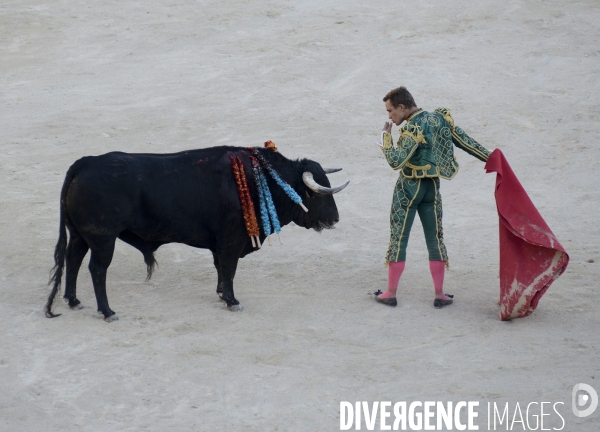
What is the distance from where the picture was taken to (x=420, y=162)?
21.4 ft

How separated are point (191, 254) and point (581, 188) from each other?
16.1 ft

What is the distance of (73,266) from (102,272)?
1.08 feet

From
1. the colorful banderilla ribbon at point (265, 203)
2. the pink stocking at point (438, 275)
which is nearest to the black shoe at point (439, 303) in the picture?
the pink stocking at point (438, 275)

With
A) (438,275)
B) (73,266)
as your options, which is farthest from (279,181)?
(73,266)

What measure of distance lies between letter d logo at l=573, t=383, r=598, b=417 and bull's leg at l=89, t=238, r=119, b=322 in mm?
3349

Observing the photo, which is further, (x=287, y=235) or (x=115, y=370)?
(x=287, y=235)

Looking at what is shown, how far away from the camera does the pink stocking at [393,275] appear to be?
679 centimetres

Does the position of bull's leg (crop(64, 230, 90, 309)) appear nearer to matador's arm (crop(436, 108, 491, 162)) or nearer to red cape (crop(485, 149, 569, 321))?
matador's arm (crop(436, 108, 491, 162))

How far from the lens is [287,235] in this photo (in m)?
8.74

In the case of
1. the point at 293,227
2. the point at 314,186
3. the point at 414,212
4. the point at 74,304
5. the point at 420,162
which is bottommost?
the point at 293,227

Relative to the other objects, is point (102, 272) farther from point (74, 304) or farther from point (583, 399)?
point (583, 399)

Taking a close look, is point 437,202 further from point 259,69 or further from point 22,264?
point 259,69

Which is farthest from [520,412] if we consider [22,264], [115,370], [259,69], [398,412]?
[259,69]

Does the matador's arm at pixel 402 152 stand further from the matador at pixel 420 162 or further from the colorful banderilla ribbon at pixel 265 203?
the colorful banderilla ribbon at pixel 265 203
